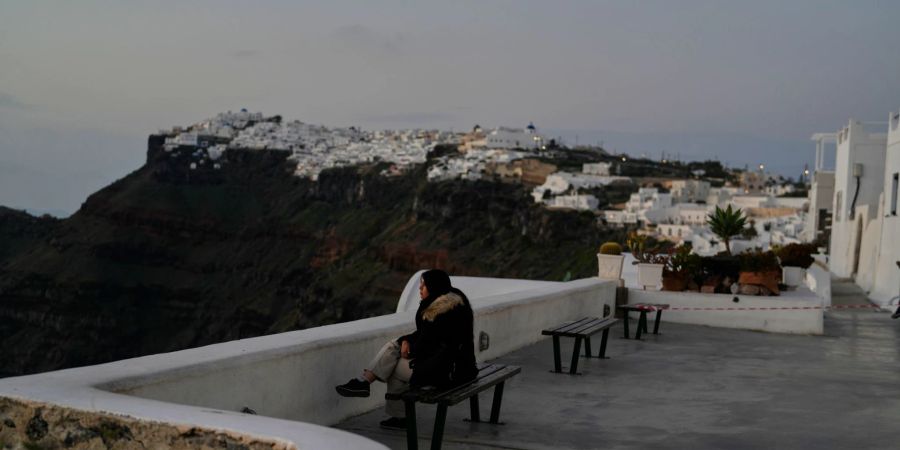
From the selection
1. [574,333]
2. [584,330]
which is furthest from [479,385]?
[584,330]

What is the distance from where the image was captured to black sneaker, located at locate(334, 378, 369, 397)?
217 inches

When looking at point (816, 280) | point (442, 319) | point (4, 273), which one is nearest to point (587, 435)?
point (442, 319)

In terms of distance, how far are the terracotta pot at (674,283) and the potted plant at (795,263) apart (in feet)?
7.34

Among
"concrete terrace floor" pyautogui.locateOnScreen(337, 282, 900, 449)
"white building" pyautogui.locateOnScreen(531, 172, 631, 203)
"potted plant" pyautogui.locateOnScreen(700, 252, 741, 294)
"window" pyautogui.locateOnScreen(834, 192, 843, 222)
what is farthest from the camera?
"white building" pyautogui.locateOnScreen(531, 172, 631, 203)

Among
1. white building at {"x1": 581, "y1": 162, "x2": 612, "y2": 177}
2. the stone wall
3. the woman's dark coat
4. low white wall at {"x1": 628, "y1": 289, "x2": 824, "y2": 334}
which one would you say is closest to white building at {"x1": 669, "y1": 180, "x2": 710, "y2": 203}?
white building at {"x1": 581, "y1": 162, "x2": 612, "y2": 177}

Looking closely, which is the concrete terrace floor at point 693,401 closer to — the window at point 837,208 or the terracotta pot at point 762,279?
the terracotta pot at point 762,279

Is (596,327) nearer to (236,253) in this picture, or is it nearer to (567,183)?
(567,183)

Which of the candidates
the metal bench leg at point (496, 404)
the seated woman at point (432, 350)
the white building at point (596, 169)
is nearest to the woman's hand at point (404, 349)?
the seated woman at point (432, 350)

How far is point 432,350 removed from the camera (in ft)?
17.6

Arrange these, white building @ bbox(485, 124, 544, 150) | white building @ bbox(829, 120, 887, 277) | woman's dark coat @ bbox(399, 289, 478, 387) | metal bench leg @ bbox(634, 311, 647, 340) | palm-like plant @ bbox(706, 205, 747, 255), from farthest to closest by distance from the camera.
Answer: white building @ bbox(485, 124, 544, 150) < white building @ bbox(829, 120, 887, 277) < palm-like plant @ bbox(706, 205, 747, 255) < metal bench leg @ bbox(634, 311, 647, 340) < woman's dark coat @ bbox(399, 289, 478, 387)

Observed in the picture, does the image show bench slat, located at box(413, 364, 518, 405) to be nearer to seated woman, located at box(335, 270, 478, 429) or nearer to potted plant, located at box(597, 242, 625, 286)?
seated woman, located at box(335, 270, 478, 429)

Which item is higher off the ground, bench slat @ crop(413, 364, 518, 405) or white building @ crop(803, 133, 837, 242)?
white building @ crop(803, 133, 837, 242)

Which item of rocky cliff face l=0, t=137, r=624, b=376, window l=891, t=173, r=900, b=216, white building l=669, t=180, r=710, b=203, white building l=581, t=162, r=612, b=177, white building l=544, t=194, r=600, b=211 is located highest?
white building l=581, t=162, r=612, b=177

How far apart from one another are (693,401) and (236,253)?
470ft
